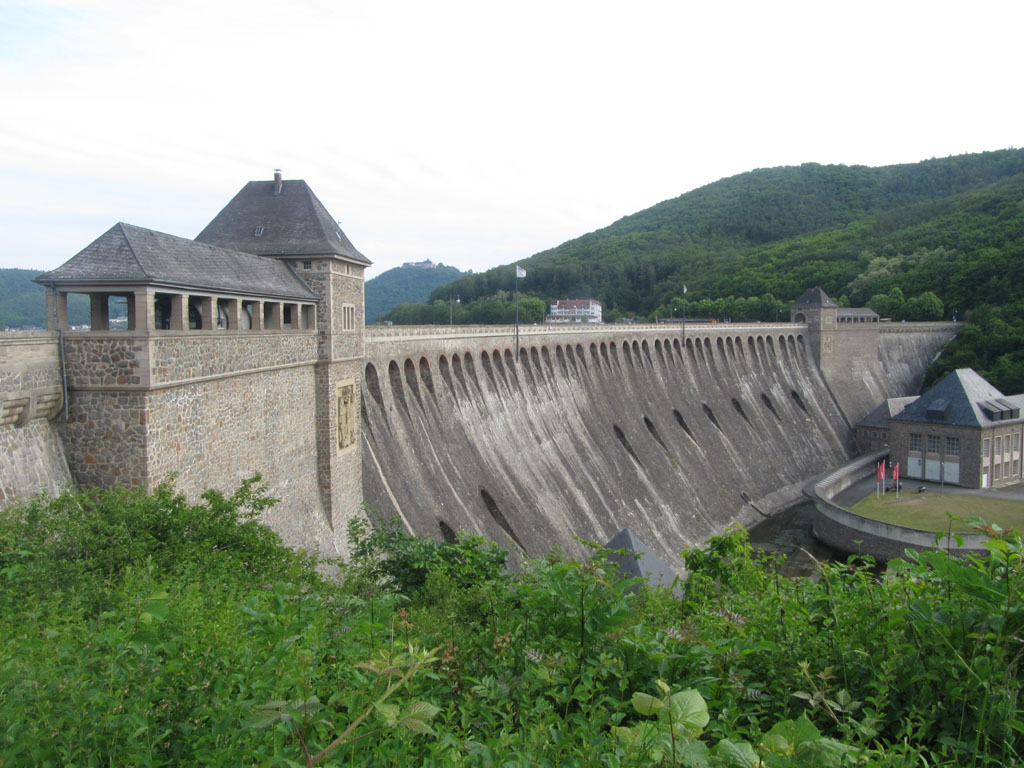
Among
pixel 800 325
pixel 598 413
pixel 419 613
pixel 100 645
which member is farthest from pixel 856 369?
pixel 100 645

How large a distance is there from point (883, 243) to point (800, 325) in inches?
2852

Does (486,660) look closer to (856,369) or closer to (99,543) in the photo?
(99,543)

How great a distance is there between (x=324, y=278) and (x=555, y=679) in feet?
61.8

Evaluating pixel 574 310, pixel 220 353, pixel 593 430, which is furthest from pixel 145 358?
pixel 574 310

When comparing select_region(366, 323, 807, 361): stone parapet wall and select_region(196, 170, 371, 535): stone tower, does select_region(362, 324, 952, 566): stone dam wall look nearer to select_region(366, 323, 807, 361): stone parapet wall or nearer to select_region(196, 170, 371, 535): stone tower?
select_region(366, 323, 807, 361): stone parapet wall

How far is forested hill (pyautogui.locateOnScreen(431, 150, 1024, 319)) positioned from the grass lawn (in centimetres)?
5289

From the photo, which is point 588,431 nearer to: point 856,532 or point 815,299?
point 856,532

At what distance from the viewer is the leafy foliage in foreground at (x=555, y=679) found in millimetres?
4438

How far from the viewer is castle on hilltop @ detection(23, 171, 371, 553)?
14031 mm

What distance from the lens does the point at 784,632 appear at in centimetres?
639

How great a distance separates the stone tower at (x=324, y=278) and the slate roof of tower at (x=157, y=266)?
2.73 m

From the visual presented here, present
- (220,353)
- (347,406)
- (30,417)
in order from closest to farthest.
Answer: (30,417), (220,353), (347,406)

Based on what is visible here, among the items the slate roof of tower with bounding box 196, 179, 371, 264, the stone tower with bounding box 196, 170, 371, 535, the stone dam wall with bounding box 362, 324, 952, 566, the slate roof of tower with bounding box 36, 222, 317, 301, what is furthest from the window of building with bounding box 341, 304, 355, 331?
the slate roof of tower with bounding box 36, 222, 317, 301

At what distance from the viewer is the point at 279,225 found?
75.3 ft
